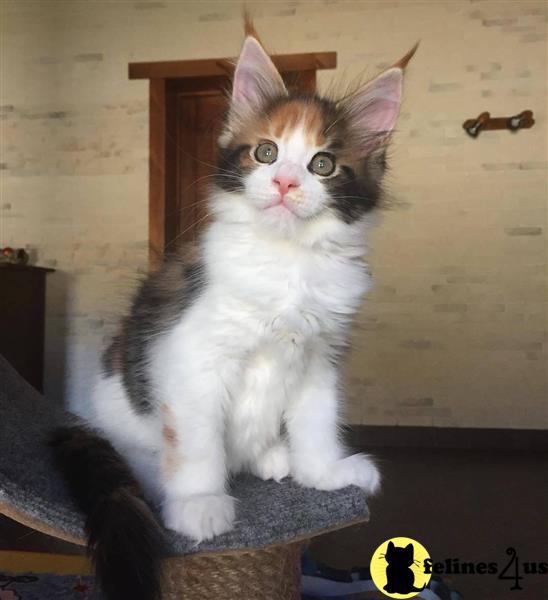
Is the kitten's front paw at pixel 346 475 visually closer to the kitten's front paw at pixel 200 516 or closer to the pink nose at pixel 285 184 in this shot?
the kitten's front paw at pixel 200 516

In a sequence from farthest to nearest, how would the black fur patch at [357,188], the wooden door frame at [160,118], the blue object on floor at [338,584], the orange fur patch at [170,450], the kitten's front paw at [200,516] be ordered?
the wooden door frame at [160,118] < the blue object on floor at [338,584] < the black fur patch at [357,188] < the orange fur patch at [170,450] < the kitten's front paw at [200,516]

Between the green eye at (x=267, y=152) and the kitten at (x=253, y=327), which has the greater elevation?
the green eye at (x=267, y=152)

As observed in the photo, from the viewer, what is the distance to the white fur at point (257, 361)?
3.42 feet

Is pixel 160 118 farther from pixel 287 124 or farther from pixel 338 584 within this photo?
pixel 338 584

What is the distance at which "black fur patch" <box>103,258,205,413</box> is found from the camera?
1.16 meters

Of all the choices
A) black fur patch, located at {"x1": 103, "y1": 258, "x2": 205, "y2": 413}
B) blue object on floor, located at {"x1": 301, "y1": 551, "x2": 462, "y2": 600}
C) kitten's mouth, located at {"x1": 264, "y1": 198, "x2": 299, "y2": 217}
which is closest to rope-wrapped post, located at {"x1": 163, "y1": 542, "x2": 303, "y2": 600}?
black fur patch, located at {"x1": 103, "y1": 258, "x2": 205, "y2": 413}

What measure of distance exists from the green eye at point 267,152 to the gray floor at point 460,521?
0.95 meters

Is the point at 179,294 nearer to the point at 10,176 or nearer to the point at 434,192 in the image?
the point at 434,192

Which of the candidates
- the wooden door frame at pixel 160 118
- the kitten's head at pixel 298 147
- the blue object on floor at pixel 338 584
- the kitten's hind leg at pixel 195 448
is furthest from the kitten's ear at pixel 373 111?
the wooden door frame at pixel 160 118

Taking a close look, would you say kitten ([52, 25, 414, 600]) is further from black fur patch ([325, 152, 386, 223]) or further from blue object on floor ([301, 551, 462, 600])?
blue object on floor ([301, 551, 462, 600])

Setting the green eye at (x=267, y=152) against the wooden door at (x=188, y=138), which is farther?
the wooden door at (x=188, y=138)

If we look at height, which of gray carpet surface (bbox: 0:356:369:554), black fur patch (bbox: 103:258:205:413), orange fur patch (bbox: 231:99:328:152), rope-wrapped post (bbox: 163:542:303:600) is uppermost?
orange fur patch (bbox: 231:99:328:152)

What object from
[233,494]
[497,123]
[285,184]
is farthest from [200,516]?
[497,123]

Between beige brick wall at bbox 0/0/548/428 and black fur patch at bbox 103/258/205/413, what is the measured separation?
2136mm
